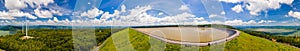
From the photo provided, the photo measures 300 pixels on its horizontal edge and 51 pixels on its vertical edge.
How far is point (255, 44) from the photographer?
1205 cm

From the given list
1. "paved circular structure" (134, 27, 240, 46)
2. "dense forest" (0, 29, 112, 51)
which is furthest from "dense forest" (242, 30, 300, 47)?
"paved circular structure" (134, 27, 240, 46)

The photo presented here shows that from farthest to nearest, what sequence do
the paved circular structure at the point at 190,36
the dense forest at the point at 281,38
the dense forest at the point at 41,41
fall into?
the dense forest at the point at 41,41, the dense forest at the point at 281,38, the paved circular structure at the point at 190,36

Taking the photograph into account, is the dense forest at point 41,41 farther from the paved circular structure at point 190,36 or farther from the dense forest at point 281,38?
the paved circular structure at point 190,36

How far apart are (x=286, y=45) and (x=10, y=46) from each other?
1522cm

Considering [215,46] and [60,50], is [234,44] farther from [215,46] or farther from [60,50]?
[60,50]

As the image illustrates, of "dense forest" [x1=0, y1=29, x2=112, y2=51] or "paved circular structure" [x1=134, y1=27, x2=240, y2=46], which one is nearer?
"paved circular structure" [x1=134, y1=27, x2=240, y2=46]

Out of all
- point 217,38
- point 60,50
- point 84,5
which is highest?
point 84,5

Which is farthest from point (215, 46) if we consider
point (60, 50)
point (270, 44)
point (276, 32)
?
point (60, 50)

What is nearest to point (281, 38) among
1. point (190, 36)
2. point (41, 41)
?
point (190, 36)

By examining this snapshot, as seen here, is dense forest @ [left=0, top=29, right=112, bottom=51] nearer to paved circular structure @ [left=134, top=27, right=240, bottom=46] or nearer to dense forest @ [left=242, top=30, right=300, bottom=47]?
dense forest @ [left=242, top=30, right=300, bottom=47]

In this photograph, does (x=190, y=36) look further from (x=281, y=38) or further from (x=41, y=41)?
(x=41, y=41)

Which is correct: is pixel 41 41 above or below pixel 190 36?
below

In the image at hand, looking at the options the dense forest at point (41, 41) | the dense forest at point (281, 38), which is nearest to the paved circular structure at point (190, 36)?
the dense forest at point (281, 38)

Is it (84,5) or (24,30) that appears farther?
(24,30)
